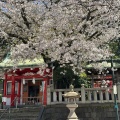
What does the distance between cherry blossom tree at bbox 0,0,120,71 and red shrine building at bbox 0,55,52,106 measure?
515 centimetres

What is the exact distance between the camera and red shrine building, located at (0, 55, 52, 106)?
61.3 ft

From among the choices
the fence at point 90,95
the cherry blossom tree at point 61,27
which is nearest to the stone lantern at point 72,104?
the fence at point 90,95

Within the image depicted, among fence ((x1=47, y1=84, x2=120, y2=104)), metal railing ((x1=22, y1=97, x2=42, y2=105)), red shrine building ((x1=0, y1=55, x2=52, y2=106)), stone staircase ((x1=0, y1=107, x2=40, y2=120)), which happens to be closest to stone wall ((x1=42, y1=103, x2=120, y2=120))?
fence ((x1=47, y1=84, x2=120, y2=104))

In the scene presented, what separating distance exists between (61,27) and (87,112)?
16.8 feet

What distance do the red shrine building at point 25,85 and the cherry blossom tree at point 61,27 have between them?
5155 millimetres

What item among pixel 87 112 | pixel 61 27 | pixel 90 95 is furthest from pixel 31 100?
pixel 61 27

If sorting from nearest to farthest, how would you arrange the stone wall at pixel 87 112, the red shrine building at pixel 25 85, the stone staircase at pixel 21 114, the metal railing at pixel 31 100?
1. the stone wall at pixel 87 112
2. the stone staircase at pixel 21 114
3. the red shrine building at pixel 25 85
4. the metal railing at pixel 31 100

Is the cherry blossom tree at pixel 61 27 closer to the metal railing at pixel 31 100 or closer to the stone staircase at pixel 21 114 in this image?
the stone staircase at pixel 21 114

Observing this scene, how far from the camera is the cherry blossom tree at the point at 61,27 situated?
11531mm

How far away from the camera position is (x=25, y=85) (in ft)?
69.3

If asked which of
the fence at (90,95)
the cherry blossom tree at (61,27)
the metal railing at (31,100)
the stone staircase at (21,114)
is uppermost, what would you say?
the cherry blossom tree at (61,27)

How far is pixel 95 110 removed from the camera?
39.6 ft

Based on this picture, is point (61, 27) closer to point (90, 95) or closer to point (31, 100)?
point (90, 95)

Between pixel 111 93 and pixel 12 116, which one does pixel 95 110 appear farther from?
pixel 12 116
